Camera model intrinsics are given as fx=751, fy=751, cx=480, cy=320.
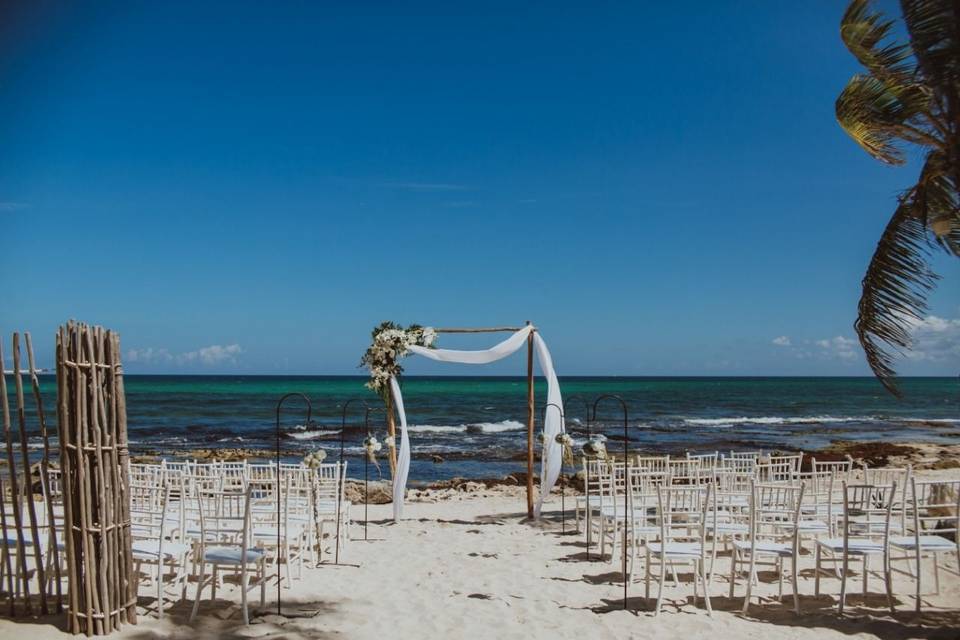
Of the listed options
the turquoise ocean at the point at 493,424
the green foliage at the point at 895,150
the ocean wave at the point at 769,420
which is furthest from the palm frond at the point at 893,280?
the ocean wave at the point at 769,420

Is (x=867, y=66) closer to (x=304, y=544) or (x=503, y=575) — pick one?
(x=503, y=575)

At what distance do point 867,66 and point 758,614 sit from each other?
510 centimetres

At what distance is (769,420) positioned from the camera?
127 ft

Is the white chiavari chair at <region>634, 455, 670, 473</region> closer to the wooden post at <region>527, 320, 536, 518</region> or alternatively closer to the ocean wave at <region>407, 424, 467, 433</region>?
the wooden post at <region>527, 320, 536, 518</region>

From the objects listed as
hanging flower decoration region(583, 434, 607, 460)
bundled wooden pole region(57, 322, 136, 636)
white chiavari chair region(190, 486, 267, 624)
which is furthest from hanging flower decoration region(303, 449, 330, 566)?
hanging flower decoration region(583, 434, 607, 460)

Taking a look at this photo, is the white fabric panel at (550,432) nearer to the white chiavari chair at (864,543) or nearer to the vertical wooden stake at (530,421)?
the vertical wooden stake at (530,421)

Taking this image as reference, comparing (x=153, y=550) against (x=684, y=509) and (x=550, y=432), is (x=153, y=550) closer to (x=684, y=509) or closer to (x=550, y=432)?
(x=684, y=509)

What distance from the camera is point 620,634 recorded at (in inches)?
226

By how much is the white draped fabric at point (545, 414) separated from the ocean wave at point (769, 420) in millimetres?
26547

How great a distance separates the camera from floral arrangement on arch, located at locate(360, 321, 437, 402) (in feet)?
36.5

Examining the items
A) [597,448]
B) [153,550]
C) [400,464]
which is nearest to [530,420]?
[400,464]

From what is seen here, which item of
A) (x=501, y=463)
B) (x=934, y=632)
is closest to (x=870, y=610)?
(x=934, y=632)

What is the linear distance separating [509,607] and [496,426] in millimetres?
27352

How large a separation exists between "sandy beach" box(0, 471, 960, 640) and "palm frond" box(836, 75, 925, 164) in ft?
14.1
